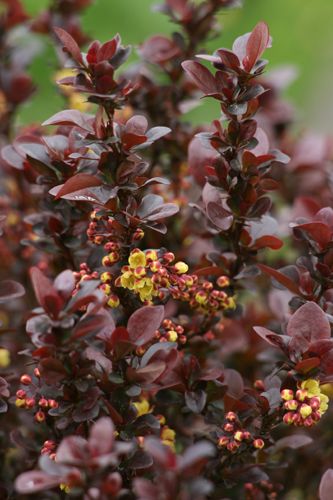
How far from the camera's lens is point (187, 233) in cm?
121

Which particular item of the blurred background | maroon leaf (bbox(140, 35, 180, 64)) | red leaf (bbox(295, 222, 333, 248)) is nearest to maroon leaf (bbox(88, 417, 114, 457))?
red leaf (bbox(295, 222, 333, 248))

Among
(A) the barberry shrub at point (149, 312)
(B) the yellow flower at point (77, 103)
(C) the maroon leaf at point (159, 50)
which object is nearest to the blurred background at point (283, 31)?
(B) the yellow flower at point (77, 103)

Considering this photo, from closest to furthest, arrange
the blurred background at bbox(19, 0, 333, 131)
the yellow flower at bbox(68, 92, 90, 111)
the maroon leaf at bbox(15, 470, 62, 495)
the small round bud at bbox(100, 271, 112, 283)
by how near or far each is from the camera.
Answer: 1. the maroon leaf at bbox(15, 470, 62, 495)
2. the small round bud at bbox(100, 271, 112, 283)
3. the yellow flower at bbox(68, 92, 90, 111)
4. the blurred background at bbox(19, 0, 333, 131)

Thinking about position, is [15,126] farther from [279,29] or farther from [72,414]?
[279,29]

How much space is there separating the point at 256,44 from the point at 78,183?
27 cm

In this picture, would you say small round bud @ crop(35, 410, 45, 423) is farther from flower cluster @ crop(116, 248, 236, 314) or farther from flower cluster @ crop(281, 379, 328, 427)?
flower cluster @ crop(281, 379, 328, 427)

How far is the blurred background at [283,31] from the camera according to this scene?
3.08m

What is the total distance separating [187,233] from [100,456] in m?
0.63

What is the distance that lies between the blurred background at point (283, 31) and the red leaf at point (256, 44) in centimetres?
A: 214

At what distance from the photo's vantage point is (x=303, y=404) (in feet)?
2.59

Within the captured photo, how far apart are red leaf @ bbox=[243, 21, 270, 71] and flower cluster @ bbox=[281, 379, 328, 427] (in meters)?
0.38

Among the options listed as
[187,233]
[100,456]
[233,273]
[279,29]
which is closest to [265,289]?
[187,233]

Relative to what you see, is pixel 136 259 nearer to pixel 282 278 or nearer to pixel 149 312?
pixel 149 312

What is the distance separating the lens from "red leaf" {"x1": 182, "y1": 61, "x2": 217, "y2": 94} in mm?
854
